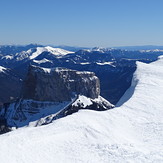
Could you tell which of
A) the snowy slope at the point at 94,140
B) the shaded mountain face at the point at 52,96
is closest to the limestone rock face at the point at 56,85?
the shaded mountain face at the point at 52,96

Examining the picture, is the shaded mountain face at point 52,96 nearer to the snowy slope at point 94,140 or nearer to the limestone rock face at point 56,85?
the limestone rock face at point 56,85

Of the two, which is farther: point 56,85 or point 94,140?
point 56,85

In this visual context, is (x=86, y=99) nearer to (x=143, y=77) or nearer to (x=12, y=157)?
(x=143, y=77)

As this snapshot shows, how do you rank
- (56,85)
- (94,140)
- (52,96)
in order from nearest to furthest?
(94,140)
(52,96)
(56,85)

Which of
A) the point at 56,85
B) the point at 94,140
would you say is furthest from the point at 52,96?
the point at 94,140

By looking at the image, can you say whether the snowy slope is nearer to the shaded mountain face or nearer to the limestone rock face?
the shaded mountain face

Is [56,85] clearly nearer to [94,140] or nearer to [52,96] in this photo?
[52,96]

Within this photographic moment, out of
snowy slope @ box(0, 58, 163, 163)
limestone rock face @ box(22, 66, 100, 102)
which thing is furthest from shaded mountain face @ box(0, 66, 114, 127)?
snowy slope @ box(0, 58, 163, 163)
